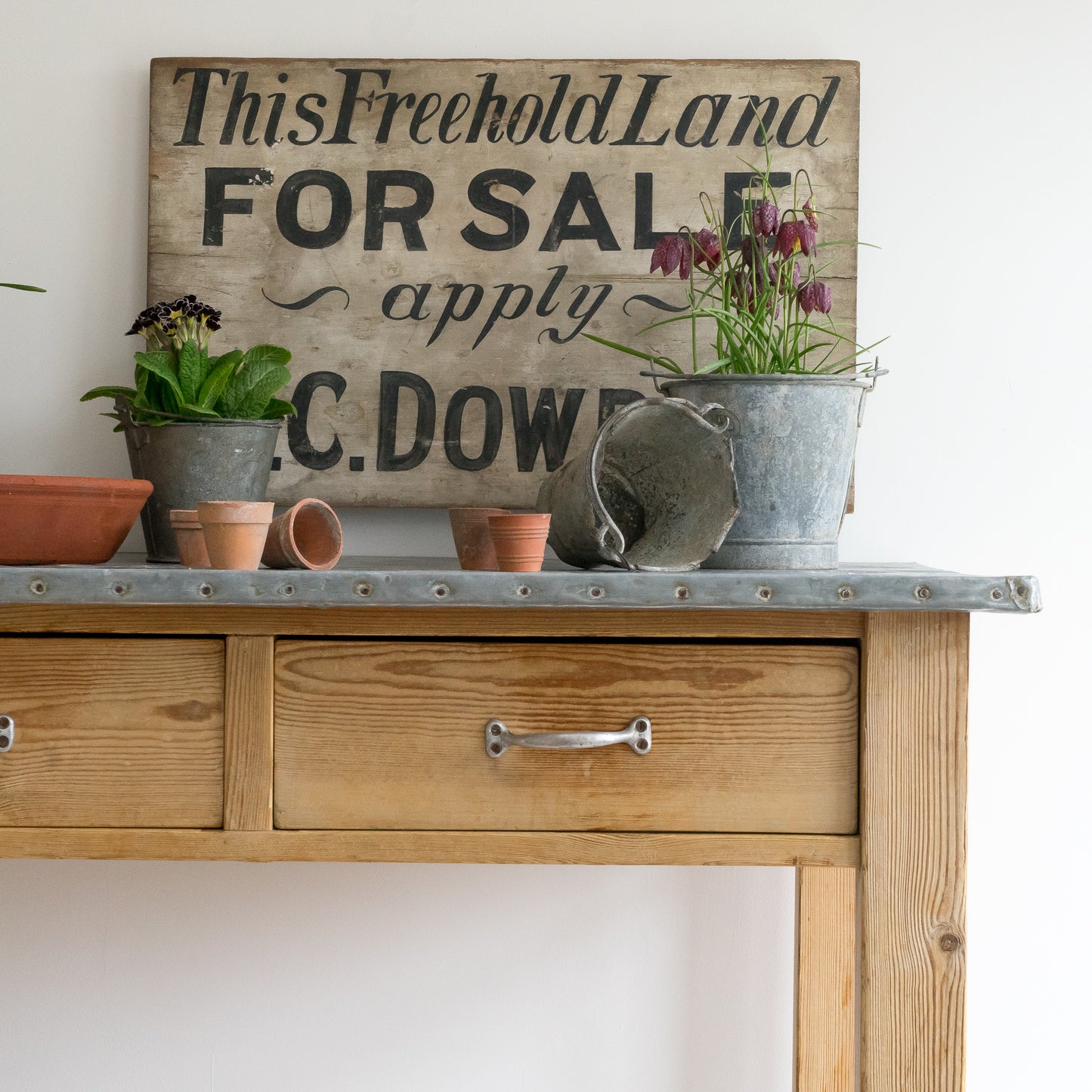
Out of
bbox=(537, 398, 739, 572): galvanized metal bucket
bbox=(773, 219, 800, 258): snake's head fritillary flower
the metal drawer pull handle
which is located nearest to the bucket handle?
bbox=(537, 398, 739, 572): galvanized metal bucket

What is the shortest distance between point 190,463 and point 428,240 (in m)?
0.43

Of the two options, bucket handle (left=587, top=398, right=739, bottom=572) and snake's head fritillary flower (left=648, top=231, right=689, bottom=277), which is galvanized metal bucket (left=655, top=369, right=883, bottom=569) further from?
snake's head fritillary flower (left=648, top=231, right=689, bottom=277)

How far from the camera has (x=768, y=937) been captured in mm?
1368

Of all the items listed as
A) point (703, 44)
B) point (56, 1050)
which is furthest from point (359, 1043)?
point (703, 44)

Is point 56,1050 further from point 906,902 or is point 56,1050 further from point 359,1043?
point 906,902

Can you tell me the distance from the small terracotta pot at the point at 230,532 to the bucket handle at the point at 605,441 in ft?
0.97

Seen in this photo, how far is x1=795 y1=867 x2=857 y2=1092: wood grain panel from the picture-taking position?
1.24m

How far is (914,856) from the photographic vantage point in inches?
32.3

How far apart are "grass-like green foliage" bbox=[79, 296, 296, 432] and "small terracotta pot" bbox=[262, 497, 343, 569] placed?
0.25m

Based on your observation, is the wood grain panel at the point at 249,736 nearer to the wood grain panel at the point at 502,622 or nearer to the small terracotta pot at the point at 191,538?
the wood grain panel at the point at 502,622

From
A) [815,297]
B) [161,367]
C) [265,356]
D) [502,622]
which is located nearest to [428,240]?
[265,356]

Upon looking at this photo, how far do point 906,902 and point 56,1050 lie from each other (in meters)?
1.18

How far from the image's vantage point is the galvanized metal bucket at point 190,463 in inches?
44.1

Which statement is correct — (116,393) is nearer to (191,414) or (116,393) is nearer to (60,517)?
(191,414)
